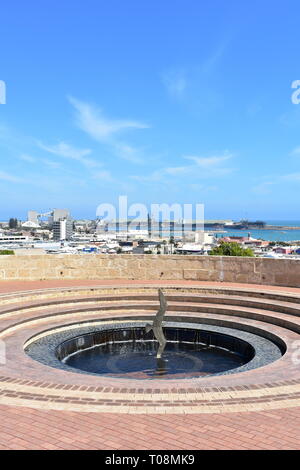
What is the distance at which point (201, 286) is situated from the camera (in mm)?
17609

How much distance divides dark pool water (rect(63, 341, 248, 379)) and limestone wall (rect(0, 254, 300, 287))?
6366mm

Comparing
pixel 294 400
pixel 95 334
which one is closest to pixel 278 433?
pixel 294 400

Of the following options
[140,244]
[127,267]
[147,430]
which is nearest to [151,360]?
[147,430]

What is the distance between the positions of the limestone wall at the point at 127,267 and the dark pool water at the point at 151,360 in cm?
637

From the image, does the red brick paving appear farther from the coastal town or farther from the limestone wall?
the coastal town

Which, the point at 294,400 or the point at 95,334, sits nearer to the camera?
the point at 294,400

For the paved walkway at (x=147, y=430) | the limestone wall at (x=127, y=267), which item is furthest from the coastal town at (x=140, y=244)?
the paved walkway at (x=147, y=430)

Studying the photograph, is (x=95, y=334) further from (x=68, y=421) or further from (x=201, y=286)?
(x=68, y=421)

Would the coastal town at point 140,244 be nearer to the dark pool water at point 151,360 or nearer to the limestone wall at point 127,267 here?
the limestone wall at point 127,267

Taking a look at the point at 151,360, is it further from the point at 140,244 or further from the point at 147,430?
the point at 140,244

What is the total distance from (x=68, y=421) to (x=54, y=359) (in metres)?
4.98

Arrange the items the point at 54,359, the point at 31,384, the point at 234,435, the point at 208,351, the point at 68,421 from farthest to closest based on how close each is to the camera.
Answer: the point at 208,351
the point at 54,359
the point at 31,384
the point at 68,421
the point at 234,435

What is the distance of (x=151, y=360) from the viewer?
1184 cm
